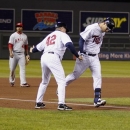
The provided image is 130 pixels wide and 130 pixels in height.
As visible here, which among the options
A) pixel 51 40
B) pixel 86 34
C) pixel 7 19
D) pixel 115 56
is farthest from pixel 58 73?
pixel 7 19

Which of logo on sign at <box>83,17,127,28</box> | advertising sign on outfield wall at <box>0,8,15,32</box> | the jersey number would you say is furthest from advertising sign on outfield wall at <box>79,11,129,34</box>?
the jersey number

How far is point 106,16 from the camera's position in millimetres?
45406

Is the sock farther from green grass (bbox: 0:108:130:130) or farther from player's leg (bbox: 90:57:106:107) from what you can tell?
green grass (bbox: 0:108:130:130)

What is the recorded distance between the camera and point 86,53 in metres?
13.5

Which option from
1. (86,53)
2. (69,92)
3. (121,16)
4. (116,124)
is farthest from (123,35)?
(116,124)

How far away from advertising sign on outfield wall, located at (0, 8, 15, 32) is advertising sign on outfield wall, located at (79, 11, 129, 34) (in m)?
5.24

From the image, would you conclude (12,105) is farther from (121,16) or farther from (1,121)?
(121,16)

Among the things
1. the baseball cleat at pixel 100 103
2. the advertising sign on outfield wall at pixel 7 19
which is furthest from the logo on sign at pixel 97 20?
the baseball cleat at pixel 100 103

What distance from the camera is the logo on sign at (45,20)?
4434cm

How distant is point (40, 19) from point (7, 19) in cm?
251

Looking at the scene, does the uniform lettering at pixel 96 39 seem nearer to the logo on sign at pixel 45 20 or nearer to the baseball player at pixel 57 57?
the baseball player at pixel 57 57

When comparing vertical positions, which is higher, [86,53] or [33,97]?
[86,53]

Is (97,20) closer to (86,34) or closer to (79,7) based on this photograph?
(79,7)

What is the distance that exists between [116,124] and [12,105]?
145 inches
